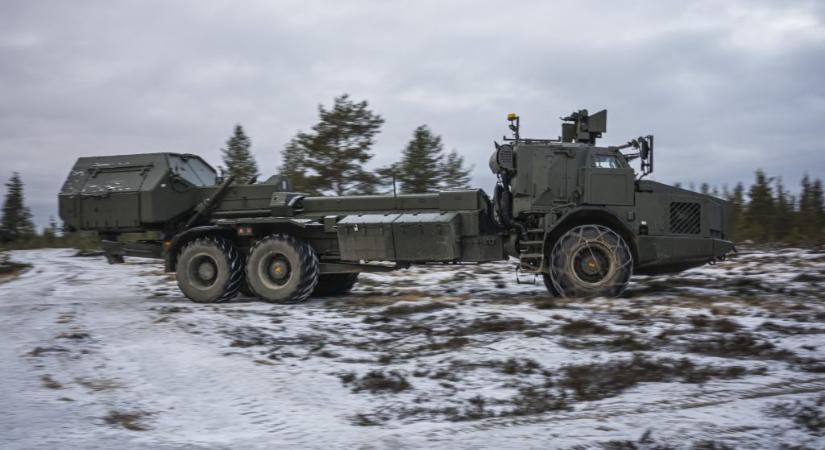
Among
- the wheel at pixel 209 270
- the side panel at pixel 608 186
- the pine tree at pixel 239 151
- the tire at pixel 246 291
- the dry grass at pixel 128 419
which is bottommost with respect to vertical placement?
the dry grass at pixel 128 419

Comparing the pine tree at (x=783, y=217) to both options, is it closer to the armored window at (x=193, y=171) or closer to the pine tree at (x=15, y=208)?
the armored window at (x=193, y=171)

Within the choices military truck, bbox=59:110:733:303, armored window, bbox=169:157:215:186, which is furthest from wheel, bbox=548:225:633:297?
armored window, bbox=169:157:215:186

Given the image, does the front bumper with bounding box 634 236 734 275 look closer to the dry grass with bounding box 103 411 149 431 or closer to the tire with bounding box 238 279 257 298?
the tire with bounding box 238 279 257 298

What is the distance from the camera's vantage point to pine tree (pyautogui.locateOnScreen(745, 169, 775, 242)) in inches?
887

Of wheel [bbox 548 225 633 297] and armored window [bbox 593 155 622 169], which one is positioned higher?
armored window [bbox 593 155 622 169]

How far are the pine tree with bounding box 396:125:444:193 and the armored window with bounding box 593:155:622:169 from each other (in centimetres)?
1695

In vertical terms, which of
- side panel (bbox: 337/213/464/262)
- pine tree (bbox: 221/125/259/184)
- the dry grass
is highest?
pine tree (bbox: 221/125/259/184)

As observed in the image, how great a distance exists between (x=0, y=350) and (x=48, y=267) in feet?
43.8

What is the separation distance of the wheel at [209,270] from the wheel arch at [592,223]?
16.7 ft

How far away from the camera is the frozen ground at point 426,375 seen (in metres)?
4.55

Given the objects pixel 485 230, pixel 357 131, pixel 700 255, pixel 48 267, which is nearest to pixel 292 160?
pixel 357 131

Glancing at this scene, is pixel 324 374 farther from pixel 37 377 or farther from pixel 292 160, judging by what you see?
pixel 292 160

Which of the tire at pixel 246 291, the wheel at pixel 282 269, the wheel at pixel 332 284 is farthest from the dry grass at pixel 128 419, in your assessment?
the wheel at pixel 332 284

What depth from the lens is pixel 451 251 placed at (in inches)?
422
